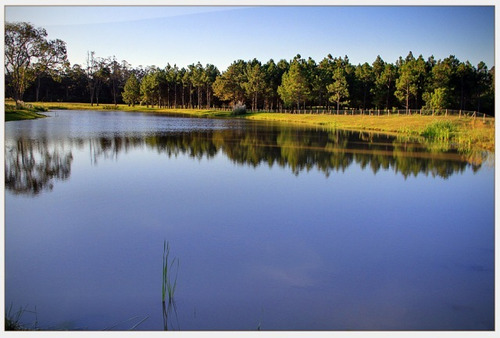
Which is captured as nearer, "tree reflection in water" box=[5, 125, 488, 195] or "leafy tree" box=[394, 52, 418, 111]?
"tree reflection in water" box=[5, 125, 488, 195]

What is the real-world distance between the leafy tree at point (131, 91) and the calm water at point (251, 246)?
74.4 m

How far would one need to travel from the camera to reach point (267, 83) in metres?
70.4

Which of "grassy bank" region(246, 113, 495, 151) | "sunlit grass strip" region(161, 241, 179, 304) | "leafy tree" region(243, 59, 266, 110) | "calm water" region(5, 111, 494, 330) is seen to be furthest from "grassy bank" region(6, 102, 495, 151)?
"sunlit grass strip" region(161, 241, 179, 304)

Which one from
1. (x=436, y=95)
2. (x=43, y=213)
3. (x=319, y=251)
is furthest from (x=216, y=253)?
(x=436, y=95)

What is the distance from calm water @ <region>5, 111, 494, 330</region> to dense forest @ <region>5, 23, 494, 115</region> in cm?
2022

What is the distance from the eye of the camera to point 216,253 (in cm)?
764

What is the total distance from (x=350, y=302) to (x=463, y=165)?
13.3m

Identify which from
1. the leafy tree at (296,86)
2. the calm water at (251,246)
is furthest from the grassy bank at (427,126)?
the calm water at (251,246)

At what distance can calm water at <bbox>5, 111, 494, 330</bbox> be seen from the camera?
228 inches

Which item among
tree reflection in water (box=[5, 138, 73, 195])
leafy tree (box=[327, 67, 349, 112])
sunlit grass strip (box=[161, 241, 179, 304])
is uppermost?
leafy tree (box=[327, 67, 349, 112])

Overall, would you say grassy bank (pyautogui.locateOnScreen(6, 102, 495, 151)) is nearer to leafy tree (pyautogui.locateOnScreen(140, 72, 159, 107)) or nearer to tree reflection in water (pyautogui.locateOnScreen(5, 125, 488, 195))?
tree reflection in water (pyautogui.locateOnScreen(5, 125, 488, 195))

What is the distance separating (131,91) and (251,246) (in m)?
84.3
